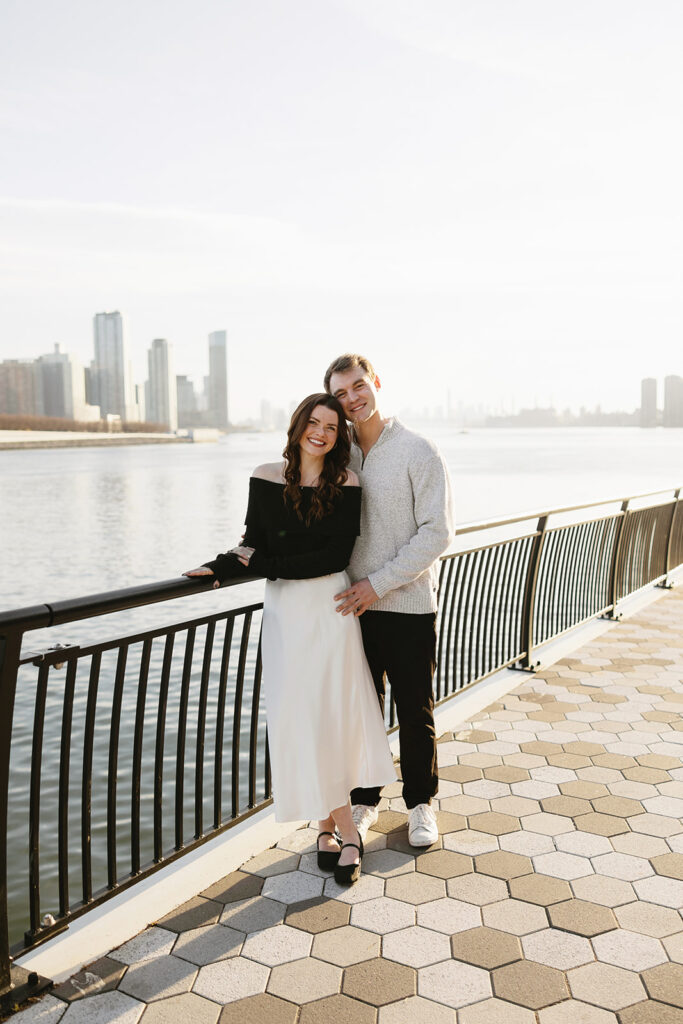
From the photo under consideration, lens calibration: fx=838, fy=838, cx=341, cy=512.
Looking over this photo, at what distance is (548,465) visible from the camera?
83.4 m

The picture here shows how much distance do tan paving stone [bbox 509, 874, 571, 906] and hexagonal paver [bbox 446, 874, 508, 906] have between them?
5 cm

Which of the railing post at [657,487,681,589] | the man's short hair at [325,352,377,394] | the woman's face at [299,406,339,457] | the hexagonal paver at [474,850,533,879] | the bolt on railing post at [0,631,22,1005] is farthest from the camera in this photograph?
the railing post at [657,487,681,589]

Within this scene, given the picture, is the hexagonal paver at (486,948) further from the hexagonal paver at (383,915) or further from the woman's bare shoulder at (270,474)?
the woman's bare shoulder at (270,474)

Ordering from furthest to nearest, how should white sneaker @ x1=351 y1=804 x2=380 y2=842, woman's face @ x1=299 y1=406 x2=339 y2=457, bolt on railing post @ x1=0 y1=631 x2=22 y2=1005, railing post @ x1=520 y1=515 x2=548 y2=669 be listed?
railing post @ x1=520 y1=515 x2=548 y2=669 < white sneaker @ x1=351 y1=804 x2=380 y2=842 < woman's face @ x1=299 y1=406 x2=339 y2=457 < bolt on railing post @ x1=0 y1=631 x2=22 y2=1005

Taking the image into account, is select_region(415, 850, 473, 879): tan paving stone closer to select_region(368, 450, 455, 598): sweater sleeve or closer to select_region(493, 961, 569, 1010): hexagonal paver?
select_region(493, 961, 569, 1010): hexagonal paver

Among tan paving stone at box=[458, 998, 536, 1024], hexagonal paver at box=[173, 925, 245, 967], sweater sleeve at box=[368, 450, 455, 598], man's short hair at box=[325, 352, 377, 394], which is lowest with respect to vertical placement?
hexagonal paver at box=[173, 925, 245, 967]

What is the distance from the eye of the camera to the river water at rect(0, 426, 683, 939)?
850 centimetres

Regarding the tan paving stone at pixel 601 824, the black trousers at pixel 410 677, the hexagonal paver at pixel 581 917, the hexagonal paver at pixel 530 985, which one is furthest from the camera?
the tan paving stone at pixel 601 824

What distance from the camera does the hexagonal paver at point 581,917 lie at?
110 inches

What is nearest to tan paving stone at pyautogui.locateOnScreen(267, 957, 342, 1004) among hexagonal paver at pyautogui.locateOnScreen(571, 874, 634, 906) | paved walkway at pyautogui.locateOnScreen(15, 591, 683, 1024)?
paved walkway at pyautogui.locateOnScreen(15, 591, 683, 1024)

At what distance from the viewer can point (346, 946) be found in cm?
270

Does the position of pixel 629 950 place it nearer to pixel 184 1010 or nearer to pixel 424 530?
pixel 184 1010

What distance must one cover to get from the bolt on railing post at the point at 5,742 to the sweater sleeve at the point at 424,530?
1.28 meters

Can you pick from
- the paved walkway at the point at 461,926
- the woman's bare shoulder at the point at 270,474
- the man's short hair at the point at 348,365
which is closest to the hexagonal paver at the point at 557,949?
the paved walkway at the point at 461,926
